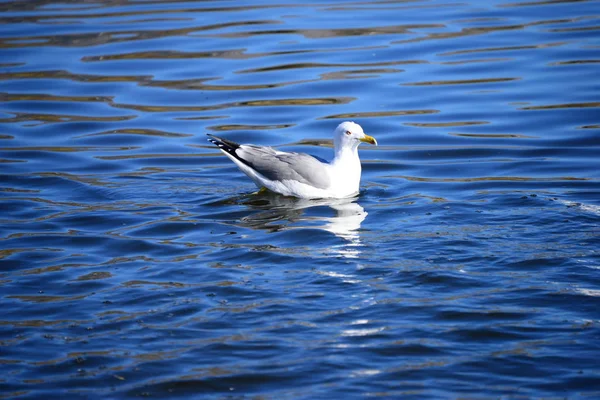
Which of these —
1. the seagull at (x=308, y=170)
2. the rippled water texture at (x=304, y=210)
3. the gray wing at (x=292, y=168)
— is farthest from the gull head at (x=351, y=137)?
the rippled water texture at (x=304, y=210)

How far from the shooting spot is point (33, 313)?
7.17 metres

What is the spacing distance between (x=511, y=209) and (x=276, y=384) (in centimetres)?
437

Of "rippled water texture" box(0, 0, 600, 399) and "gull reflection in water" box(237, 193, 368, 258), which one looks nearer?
"rippled water texture" box(0, 0, 600, 399)

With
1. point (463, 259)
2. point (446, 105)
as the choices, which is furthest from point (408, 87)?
point (463, 259)

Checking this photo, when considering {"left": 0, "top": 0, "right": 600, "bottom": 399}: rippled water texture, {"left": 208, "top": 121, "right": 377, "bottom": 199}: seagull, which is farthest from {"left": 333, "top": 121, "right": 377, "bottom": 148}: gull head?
{"left": 0, "top": 0, "right": 600, "bottom": 399}: rippled water texture

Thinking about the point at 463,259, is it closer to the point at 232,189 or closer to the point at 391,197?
the point at 391,197

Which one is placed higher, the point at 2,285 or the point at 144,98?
the point at 144,98

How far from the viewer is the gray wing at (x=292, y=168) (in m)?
10.6

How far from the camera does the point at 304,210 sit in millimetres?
10305

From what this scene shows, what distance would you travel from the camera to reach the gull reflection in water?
353 inches

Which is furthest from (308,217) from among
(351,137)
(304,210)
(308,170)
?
(351,137)

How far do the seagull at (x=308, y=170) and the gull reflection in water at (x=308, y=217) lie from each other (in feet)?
0.38

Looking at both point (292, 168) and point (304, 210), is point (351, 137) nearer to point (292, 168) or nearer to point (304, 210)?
point (292, 168)

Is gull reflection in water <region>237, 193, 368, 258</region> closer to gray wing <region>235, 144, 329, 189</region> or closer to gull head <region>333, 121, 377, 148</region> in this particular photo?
gray wing <region>235, 144, 329, 189</region>
